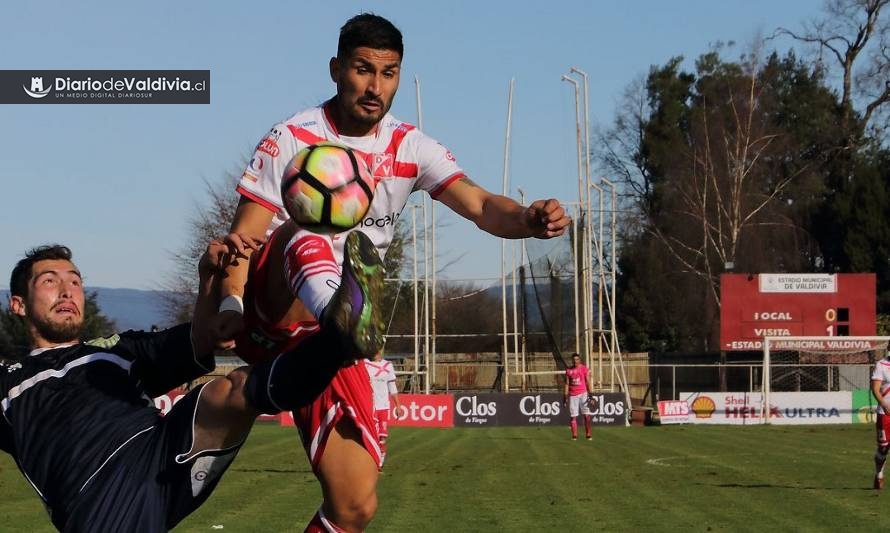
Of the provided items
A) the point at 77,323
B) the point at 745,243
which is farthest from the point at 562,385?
the point at 77,323

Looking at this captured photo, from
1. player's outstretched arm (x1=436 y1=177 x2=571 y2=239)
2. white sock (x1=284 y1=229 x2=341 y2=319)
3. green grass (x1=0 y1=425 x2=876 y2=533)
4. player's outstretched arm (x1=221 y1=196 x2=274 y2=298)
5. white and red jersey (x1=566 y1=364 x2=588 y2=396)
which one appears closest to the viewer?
white sock (x1=284 y1=229 x2=341 y2=319)

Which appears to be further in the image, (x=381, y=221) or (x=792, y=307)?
(x=792, y=307)

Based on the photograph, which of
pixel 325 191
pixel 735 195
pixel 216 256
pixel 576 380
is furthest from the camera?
pixel 735 195

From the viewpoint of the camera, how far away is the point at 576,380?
32.4 m

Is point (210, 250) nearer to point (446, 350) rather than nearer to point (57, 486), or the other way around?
point (57, 486)

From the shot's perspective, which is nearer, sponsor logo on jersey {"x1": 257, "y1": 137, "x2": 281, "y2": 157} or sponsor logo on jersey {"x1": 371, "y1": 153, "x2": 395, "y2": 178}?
sponsor logo on jersey {"x1": 257, "y1": 137, "x2": 281, "y2": 157}

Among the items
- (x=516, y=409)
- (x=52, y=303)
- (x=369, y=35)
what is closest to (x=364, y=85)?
(x=369, y=35)

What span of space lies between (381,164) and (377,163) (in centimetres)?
2

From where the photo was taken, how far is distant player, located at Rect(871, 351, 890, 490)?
57.9 feet

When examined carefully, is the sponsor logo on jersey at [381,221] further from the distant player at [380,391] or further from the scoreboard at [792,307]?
the scoreboard at [792,307]

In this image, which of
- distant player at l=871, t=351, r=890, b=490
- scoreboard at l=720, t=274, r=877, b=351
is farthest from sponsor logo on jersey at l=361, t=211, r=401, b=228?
scoreboard at l=720, t=274, r=877, b=351

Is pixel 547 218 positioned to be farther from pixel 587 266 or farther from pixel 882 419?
pixel 587 266

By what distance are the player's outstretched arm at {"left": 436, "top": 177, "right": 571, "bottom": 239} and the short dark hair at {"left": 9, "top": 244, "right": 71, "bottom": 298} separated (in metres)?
1.94

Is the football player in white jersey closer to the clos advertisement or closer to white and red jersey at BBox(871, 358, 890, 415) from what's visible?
white and red jersey at BBox(871, 358, 890, 415)
